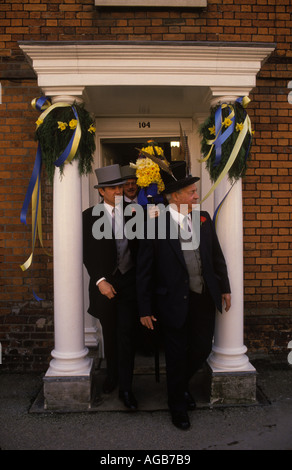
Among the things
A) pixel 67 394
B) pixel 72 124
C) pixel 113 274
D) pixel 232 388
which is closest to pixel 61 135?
pixel 72 124

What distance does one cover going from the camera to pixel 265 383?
14.6 ft

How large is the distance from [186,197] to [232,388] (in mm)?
1823

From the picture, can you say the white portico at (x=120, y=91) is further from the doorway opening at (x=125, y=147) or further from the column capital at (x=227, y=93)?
the doorway opening at (x=125, y=147)

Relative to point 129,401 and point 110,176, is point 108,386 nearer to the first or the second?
point 129,401

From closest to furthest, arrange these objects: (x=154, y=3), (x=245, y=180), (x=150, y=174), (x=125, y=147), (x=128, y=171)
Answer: (x=150, y=174) < (x=128, y=171) < (x=154, y=3) < (x=245, y=180) < (x=125, y=147)

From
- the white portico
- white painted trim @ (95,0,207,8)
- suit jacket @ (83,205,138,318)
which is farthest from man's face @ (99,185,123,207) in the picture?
white painted trim @ (95,0,207,8)

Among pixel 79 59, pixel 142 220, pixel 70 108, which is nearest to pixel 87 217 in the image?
pixel 142 220

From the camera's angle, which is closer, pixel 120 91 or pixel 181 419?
pixel 181 419

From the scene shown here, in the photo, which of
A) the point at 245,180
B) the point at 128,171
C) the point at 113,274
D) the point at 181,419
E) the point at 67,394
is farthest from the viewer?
the point at 245,180

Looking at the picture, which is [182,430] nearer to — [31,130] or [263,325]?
[263,325]

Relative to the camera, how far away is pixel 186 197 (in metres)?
3.64

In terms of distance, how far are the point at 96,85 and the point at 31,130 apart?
1.30 m

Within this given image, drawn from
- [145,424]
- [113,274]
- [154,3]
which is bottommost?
[145,424]

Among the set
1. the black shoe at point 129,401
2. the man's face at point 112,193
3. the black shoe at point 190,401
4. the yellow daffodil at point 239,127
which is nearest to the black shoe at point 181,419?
the black shoe at point 190,401
